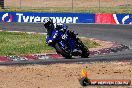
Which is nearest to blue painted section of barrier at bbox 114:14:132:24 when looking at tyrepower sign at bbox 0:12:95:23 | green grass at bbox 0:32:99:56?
tyrepower sign at bbox 0:12:95:23

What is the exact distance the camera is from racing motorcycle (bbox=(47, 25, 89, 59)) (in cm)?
1794

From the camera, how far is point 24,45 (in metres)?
23.0

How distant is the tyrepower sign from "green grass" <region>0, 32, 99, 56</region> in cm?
1205

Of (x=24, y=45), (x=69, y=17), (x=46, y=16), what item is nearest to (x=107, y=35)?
(x=24, y=45)

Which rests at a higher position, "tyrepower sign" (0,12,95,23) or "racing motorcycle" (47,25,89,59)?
"racing motorcycle" (47,25,89,59)

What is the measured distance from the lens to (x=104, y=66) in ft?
50.9

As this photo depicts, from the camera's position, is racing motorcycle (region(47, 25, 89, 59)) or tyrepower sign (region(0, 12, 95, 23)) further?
tyrepower sign (region(0, 12, 95, 23))

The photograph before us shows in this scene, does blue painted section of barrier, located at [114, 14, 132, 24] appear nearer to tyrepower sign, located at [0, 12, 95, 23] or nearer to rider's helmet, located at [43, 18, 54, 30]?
tyrepower sign, located at [0, 12, 95, 23]

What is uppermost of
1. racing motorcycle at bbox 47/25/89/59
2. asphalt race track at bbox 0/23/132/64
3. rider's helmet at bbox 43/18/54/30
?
rider's helmet at bbox 43/18/54/30

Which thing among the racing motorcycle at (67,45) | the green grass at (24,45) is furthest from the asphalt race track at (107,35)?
the green grass at (24,45)

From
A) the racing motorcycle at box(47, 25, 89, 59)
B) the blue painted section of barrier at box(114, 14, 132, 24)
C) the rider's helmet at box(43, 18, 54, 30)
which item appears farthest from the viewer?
the blue painted section of barrier at box(114, 14, 132, 24)

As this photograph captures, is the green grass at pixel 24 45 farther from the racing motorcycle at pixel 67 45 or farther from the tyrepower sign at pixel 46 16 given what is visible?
the tyrepower sign at pixel 46 16

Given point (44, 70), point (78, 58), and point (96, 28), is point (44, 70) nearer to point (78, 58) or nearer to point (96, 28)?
point (78, 58)

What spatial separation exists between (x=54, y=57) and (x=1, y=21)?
24.7m
